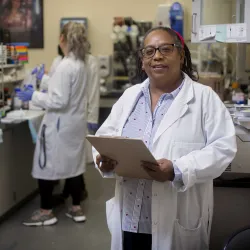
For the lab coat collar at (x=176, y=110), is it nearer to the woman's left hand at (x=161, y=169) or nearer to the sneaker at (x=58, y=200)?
the woman's left hand at (x=161, y=169)

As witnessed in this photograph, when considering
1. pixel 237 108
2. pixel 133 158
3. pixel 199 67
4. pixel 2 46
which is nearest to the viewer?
pixel 133 158

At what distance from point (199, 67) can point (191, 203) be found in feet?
9.93

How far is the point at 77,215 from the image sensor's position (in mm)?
3268

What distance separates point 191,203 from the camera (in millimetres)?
1617

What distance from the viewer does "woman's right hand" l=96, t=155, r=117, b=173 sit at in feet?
5.24

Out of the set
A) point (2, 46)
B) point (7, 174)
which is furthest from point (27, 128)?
point (2, 46)

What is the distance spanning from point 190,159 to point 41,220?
1994mm

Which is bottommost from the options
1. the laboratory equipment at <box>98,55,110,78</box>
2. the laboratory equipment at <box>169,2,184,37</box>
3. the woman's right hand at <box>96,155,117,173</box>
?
the woman's right hand at <box>96,155,117,173</box>

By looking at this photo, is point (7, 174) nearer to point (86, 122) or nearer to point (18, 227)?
point (18, 227)

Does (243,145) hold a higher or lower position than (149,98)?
lower

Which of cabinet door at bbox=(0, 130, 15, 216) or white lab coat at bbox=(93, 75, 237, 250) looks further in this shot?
cabinet door at bbox=(0, 130, 15, 216)

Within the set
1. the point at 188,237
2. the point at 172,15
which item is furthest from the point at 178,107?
the point at 172,15

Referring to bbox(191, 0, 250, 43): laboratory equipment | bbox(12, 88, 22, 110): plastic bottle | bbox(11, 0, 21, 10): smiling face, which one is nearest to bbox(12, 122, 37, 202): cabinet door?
bbox(12, 88, 22, 110): plastic bottle

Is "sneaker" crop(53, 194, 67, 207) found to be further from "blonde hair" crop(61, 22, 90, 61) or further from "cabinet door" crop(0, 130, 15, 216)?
"blonde hair" crop(61, 22, 90, 61)
